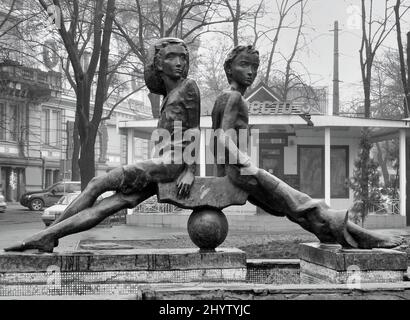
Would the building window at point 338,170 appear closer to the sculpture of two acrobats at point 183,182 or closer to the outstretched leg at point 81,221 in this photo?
the sculpture of two acrobats at point 183,182

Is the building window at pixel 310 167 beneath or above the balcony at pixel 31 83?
beneath

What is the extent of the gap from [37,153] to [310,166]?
814 inches

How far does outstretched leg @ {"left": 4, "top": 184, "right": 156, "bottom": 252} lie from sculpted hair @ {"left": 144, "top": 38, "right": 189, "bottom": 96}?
1112 mm

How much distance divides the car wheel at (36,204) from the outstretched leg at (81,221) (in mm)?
26368

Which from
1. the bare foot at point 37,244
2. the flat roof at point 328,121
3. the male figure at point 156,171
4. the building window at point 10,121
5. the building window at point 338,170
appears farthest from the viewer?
the building window at point 10,121

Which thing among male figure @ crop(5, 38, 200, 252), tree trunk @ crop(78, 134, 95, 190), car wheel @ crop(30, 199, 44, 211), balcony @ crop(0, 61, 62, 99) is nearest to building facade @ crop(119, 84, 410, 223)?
tree trunk @ crop(78, 134, 95, 190)

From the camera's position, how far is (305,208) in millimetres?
6238

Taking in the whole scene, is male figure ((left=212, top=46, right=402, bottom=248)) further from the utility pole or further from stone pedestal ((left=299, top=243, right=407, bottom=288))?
the utility pole

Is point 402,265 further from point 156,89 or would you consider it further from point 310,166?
point 310,166

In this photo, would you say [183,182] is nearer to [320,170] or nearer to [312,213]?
[312,213]

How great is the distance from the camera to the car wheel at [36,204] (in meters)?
31.6

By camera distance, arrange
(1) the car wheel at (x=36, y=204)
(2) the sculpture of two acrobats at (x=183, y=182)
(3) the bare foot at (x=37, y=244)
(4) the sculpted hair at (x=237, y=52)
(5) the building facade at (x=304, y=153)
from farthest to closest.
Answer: (1) the car wheel at (x=36, y=204), (5) the building facade at (x=304, y=153), (4) the sculpted hair at (x=237, y=52), (2) the sculpture of two acrobats at (x=183, y=182), (3) the bare foot at (x=37, y=244)

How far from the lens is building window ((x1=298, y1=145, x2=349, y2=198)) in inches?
869

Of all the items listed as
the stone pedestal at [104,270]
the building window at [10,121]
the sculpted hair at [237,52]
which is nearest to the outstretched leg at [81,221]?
the stone pedestal at [104,270]
